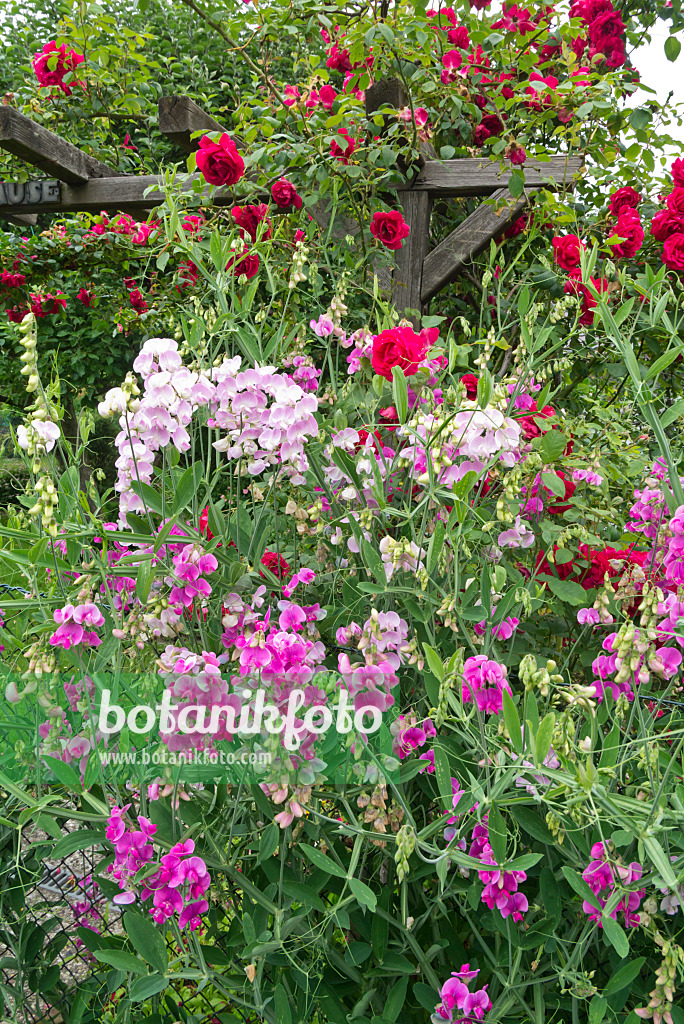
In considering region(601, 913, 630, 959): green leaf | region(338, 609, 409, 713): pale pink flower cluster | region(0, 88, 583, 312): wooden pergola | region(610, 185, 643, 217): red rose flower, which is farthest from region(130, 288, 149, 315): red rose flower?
region(601, 913, 630, 959): green leaf

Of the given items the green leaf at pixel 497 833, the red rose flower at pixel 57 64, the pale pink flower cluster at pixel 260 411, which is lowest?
the green leaf at pixel 497 833

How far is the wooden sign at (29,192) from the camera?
139 inches

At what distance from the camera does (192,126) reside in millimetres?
2588

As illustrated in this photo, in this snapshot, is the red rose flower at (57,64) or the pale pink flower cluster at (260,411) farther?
the red rose flower at (57,64)

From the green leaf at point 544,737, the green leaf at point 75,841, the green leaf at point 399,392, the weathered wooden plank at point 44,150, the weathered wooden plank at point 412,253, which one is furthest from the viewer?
the weathered wooden plank at point 44,150

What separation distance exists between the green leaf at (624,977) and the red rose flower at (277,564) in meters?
0.81

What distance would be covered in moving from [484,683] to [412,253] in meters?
1.87

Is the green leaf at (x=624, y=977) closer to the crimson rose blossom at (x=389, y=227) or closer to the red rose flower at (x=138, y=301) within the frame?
the crimson rose blossom at (x=389, y=227)

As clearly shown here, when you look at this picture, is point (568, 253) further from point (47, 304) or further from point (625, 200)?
point (47, 304)

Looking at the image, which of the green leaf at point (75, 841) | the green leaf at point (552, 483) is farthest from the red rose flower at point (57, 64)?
the green leaf at point (75, 841)

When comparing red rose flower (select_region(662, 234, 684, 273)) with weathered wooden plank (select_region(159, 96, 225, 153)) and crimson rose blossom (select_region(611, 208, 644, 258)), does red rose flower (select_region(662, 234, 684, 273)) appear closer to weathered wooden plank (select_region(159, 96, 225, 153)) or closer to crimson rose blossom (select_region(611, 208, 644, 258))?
crimson rose blossom (select_region(611, 208, 644, 258))

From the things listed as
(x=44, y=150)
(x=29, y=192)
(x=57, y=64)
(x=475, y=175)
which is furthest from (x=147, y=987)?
(x=57, y=64)

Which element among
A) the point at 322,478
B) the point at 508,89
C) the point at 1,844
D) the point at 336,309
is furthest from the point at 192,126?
the point at 1,844

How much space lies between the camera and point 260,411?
3.70 feet
